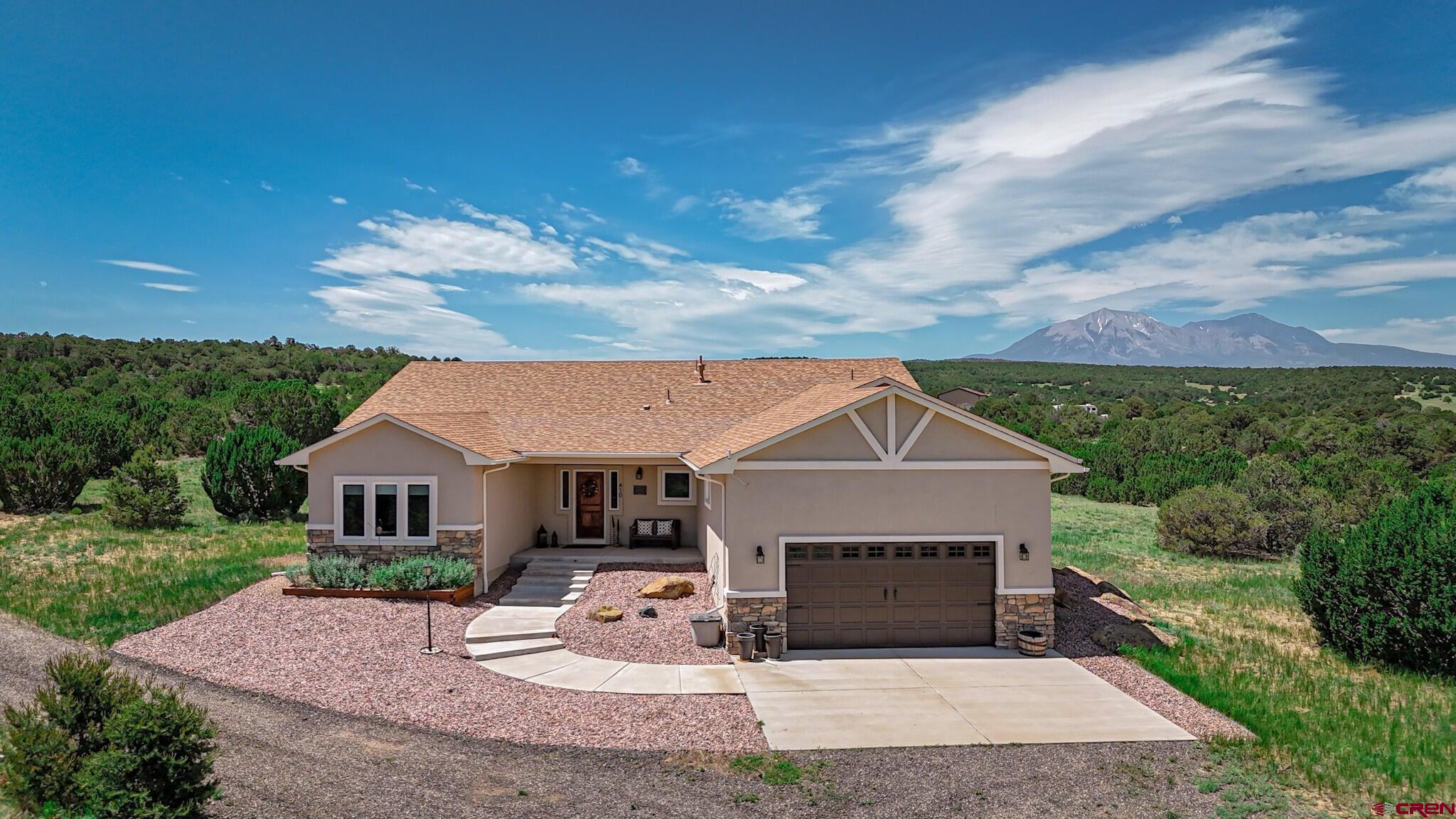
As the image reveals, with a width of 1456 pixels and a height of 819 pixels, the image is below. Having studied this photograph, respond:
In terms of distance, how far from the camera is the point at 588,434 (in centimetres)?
1914

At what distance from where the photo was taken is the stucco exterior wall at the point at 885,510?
12.9 meters

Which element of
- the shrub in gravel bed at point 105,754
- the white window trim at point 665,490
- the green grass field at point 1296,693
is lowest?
the green grass field at point 1296,693

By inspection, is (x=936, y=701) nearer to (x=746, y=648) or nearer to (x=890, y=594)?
(x=890, y=594)

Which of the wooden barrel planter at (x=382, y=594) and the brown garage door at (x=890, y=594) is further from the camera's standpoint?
the wooden barrel planter at (x=382, y=594)

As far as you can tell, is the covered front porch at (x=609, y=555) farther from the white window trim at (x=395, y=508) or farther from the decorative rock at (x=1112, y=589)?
the decorative rock at (x=1112, y=589)

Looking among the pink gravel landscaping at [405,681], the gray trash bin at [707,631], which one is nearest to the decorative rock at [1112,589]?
the gray trash bin at [707,631]

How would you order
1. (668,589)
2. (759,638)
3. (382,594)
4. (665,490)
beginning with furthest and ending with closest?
(665,490)
(668,589)
(382,594)
(759,638)

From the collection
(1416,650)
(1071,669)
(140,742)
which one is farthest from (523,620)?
(1416,650)

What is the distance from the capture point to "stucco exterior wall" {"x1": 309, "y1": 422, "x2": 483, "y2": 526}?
51.5 feet

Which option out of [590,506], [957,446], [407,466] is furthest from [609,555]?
[957,446]

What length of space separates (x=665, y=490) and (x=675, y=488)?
24 cm

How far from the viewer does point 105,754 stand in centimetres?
620

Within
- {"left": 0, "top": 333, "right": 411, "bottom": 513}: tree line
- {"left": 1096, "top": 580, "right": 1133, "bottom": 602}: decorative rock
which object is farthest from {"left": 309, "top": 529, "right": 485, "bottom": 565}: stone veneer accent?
{"left": 1096, "top": 580, "right": 1133, "bottom": 602}: decorative rock

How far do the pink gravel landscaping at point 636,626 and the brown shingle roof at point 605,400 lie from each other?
3.11 m
